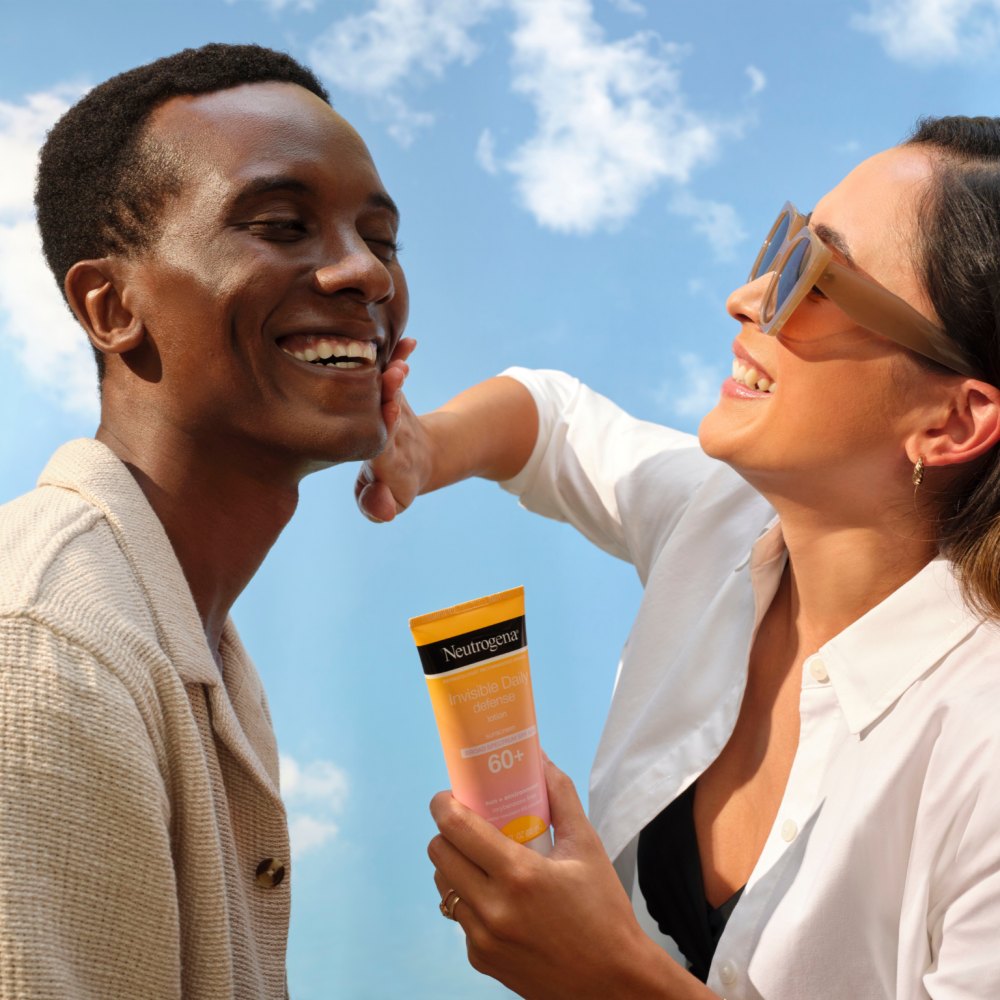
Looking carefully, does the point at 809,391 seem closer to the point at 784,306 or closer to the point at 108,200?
the point at 784,306

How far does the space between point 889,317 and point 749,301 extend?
228 millimetres

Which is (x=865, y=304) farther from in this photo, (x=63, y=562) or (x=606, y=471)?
(x=63, y=562)

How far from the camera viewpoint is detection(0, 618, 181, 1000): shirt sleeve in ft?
2.30

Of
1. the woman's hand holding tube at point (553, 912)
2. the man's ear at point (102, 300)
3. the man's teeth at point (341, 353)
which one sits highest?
the man's ear at point (102, 300)

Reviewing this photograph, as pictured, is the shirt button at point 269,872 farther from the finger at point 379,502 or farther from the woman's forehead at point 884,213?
the woman's forehead at point 884,213

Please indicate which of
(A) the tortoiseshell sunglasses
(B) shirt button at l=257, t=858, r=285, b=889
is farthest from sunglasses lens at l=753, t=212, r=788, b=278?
(B) shirt button at l=257, t=858, r=285, b=889

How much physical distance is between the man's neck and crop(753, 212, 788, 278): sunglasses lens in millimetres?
785

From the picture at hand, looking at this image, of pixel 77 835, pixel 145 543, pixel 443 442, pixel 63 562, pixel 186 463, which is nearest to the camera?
pixel 77 835

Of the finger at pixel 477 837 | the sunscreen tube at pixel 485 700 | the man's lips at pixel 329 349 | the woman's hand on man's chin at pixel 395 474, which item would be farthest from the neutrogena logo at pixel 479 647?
the woman's hand on man's chin at pixel 395 474

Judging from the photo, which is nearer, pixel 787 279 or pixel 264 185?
pixel 264 185

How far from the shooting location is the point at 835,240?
1246mm

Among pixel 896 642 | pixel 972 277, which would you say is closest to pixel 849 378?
pixel 972 277

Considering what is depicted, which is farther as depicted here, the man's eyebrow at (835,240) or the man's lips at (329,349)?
the man's eyebrow at (835,240)

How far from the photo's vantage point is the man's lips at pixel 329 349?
3.63ft
